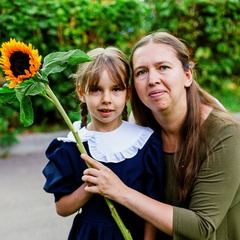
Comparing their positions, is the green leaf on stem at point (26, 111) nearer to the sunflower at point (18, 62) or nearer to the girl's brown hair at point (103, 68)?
the sunflower at point (18, 62)

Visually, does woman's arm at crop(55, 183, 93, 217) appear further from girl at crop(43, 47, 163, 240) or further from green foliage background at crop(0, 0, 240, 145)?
green foliage background at crop(0, 0, 240, 145)

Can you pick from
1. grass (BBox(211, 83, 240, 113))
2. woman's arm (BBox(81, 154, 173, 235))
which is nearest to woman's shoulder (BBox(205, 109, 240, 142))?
woman's arm (BBox(81, 154, 173, 235))

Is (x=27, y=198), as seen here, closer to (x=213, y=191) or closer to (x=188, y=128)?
(x=188, y=128)

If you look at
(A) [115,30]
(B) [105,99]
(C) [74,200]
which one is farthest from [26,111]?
(A) [115,30]

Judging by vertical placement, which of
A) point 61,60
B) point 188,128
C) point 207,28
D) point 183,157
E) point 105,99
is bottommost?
point 207,28

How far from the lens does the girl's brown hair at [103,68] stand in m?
2.09

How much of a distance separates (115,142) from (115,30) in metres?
3.92

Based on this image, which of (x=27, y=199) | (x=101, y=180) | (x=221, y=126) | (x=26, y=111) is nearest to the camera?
(x=26, y=111)

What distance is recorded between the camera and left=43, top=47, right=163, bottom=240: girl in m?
2.10

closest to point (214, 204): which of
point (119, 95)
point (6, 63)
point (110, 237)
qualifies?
point (110, 237)

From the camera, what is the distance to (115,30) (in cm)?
592

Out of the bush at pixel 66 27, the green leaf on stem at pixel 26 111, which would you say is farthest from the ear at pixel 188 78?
the bush at pixel 66 27

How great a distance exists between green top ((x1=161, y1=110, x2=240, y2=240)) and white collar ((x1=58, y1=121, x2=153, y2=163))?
290 millimetres

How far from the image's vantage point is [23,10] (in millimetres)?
5363
